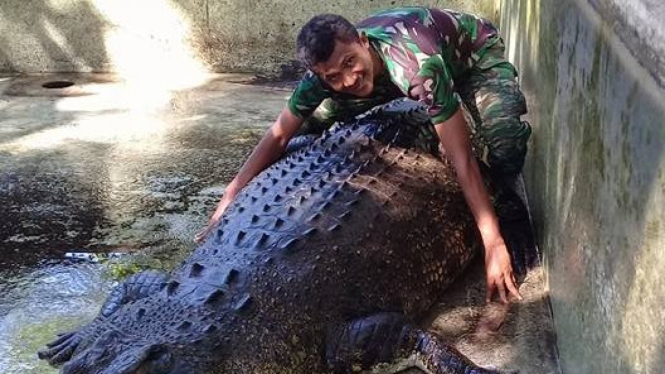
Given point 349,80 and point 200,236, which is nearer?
point 349,80

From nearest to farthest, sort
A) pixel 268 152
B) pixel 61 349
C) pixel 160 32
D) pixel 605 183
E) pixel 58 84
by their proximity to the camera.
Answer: pixel 605 183 < pixel 61 349 < pixel 268 152 < pixel 58 84 < pixel 160 32

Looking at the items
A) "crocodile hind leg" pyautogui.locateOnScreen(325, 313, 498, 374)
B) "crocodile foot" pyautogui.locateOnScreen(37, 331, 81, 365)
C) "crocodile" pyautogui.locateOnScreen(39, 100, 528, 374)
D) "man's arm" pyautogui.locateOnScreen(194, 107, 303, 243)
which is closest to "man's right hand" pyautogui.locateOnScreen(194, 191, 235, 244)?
"man's arm" pyautogui.locateOnScreen(194, 107, 303, 243)

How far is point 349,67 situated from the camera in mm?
2914

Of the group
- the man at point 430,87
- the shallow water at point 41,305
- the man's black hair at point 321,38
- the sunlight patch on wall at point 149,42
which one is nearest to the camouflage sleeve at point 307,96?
the man at point 430,87

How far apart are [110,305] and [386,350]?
3.18 feet

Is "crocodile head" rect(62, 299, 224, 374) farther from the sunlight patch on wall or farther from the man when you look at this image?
the sunlight patch on wall

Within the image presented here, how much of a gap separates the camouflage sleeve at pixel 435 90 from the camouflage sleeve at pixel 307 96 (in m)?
0.56

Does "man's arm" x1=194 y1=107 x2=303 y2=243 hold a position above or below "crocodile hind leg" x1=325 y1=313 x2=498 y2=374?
above

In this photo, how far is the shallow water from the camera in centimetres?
278

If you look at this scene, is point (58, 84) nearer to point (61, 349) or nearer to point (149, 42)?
point (149, 42)

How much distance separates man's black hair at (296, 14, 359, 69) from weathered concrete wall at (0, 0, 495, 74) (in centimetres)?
349

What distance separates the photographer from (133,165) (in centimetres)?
446

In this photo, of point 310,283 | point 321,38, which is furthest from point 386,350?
point 321,38

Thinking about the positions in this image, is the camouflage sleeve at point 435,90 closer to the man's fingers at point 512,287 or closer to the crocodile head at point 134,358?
the man's fingers at point 512,287
